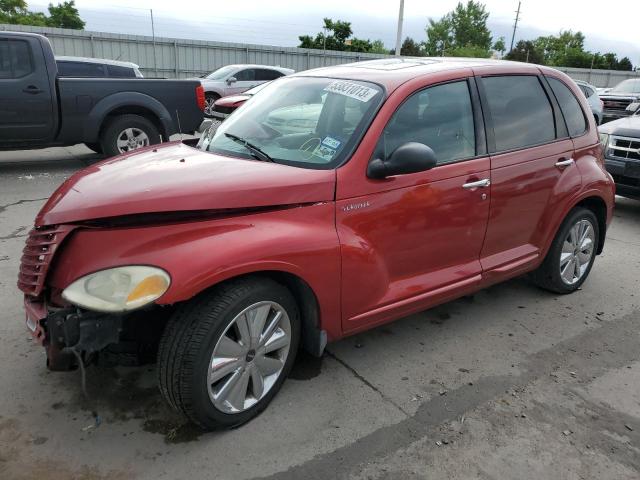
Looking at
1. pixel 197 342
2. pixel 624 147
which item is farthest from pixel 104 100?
pixel 624 147

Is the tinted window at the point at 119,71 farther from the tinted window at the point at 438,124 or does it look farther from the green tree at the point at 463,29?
the green tree at the point at 463,29

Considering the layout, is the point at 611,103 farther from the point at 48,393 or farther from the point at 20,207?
the point at 48,393

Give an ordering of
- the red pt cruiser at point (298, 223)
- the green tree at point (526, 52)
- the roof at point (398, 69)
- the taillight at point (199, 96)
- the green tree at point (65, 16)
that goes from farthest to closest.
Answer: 1. the green tree at point (526, 52)
2. the green tree at point (65, 16)
3. the taillight at point (199, 96)
4. the roof at point (398, 69)
5. the red pt cruiser at point (298, 223)

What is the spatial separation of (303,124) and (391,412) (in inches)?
68.8

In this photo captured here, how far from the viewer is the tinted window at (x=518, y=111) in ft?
11.8

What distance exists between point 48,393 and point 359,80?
2.52m

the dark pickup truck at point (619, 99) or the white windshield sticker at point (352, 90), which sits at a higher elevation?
the white windshield sticker at point (352, 90)

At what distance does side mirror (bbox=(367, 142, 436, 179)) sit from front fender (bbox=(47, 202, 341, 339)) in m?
0.44

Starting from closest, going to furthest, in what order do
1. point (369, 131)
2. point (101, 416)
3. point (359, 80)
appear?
point (101, 416) < point (369, 131) < point (359, 80)

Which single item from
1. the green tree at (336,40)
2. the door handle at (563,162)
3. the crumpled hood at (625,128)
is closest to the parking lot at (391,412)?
the door handle at (563,162)

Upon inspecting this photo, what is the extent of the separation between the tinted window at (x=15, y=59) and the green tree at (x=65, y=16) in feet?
184

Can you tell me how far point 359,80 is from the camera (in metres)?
3.33

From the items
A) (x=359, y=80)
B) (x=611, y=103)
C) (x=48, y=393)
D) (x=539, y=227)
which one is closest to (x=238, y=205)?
(x=359, y=80)

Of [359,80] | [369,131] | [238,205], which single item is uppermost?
[359,80]
